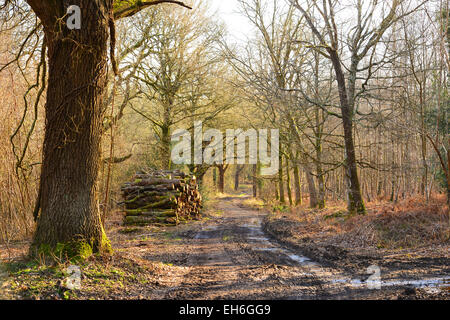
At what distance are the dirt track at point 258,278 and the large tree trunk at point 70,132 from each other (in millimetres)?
1663

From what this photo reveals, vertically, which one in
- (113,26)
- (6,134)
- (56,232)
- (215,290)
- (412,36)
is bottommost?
(215,290)

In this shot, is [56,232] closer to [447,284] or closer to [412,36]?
[447,284]

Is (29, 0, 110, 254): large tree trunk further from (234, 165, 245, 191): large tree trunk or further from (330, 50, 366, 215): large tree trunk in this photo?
(234, 165, 245, 191): large tree trunk

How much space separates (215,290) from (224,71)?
1788 centimetres

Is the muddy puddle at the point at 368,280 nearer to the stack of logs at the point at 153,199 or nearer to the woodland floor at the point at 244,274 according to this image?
the woodland floor at the point at 244,274

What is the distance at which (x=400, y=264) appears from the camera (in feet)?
18.6

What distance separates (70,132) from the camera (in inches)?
203

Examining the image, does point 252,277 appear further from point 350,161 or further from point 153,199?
point 153,199

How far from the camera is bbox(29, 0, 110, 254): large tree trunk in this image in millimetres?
5051

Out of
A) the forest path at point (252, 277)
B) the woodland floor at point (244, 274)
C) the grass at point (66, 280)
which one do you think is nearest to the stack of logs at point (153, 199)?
the woodland floor at point (244, 274)

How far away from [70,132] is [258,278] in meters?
3.63

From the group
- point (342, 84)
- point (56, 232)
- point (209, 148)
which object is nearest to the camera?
point (56, 232)

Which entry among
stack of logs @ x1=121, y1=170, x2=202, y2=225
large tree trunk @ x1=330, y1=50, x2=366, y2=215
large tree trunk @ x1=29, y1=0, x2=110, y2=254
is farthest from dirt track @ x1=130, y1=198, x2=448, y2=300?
stack of logs @ x1=121, y1=170, x2=202, y2=225

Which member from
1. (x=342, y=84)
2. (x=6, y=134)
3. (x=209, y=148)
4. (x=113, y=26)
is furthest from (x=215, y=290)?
(x=209, y=148)
